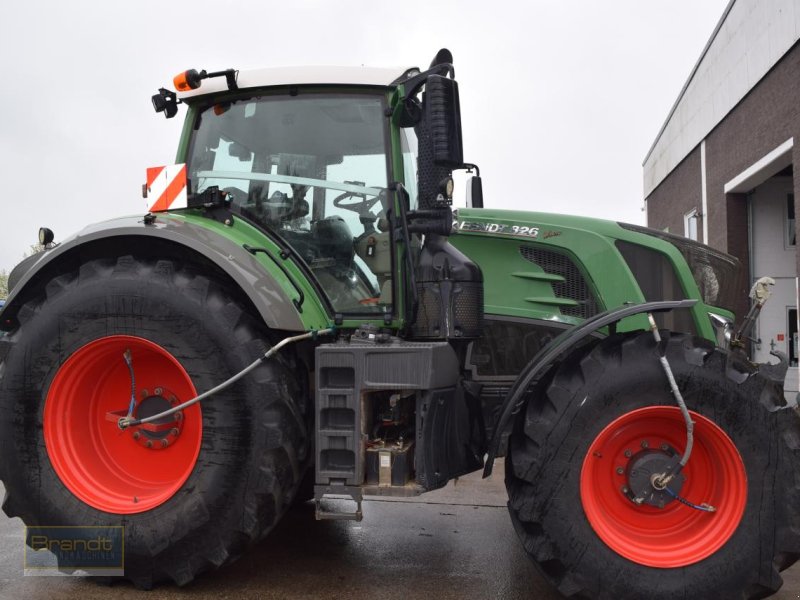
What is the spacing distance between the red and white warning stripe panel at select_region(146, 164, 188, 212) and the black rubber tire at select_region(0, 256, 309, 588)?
49cm

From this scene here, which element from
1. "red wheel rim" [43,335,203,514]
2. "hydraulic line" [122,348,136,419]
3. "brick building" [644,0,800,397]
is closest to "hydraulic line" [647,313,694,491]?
"red wheel rim" [43,335,203,514]

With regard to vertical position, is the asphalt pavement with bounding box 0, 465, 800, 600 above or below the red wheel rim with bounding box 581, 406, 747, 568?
below

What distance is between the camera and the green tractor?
3158 millimetres

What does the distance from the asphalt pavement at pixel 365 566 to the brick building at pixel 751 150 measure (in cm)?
919

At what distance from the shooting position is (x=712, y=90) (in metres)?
17.7

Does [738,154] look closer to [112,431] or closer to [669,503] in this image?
[669,503]

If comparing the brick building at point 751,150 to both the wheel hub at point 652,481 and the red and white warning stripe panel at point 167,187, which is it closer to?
the wheel hub at point 652,481

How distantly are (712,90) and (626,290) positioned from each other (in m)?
15.9

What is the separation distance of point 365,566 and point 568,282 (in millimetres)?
1934

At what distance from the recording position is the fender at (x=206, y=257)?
11.1 feet

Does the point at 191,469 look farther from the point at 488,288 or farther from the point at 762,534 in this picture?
the point at 762,534

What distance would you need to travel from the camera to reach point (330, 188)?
3.81 m

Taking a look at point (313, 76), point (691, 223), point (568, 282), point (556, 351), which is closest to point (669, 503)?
point (556, 351)

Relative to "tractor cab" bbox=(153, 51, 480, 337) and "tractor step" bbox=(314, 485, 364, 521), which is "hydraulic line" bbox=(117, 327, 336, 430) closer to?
"tractor cab" bbox=(153, 51, 480, 337)
